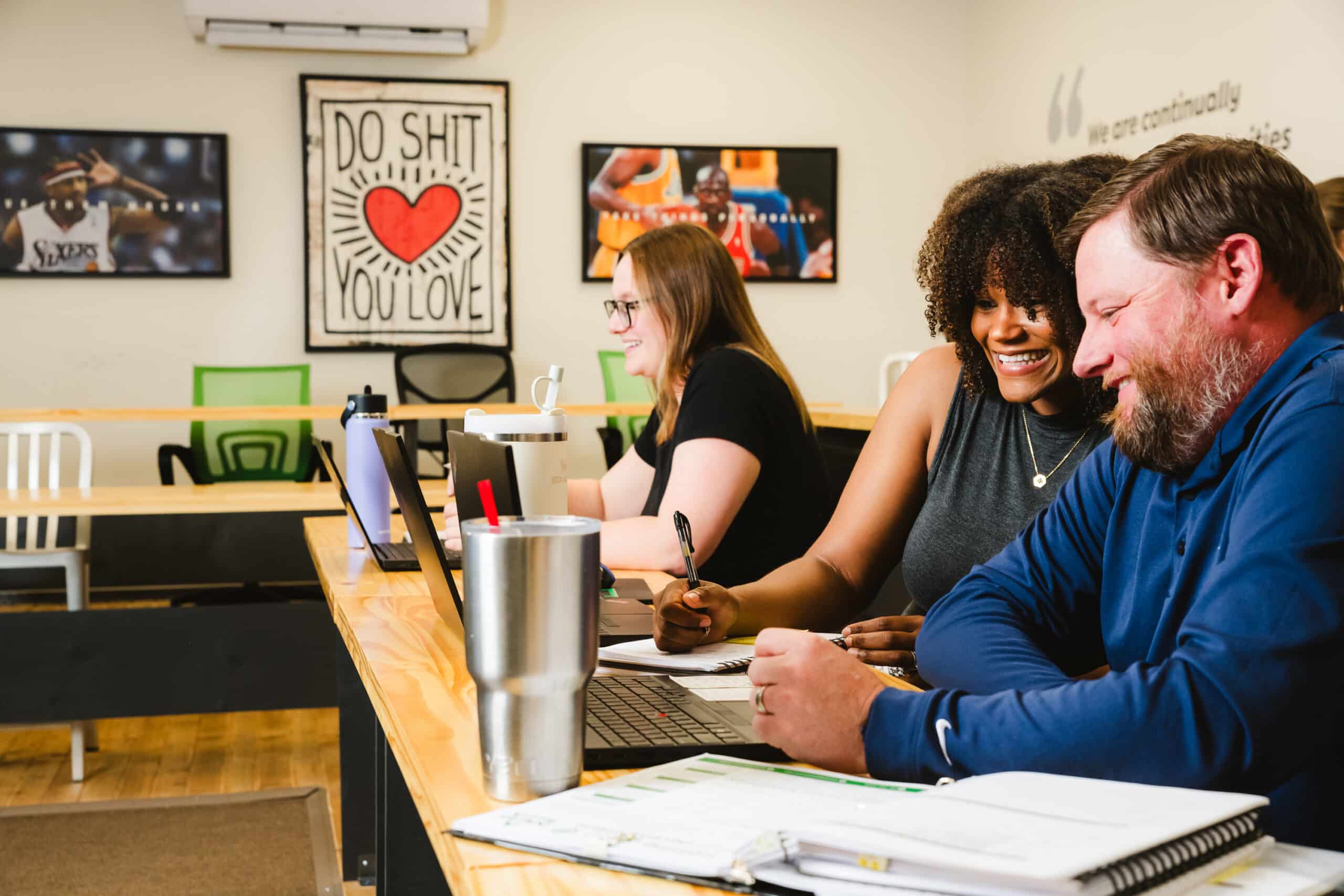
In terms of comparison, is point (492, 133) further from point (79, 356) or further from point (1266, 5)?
point (1266, 5)

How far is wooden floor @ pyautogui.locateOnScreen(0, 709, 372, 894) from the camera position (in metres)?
2.88

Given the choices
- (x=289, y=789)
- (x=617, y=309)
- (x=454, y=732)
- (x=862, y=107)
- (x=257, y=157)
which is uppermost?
(x=862, y=107)

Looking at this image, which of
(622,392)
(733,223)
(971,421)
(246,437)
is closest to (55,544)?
(246,437)

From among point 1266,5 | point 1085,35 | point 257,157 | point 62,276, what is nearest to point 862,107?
point 1085,35

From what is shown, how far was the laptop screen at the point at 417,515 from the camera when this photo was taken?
1098mm

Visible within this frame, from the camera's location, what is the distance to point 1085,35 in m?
5.17

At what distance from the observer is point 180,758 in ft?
10.3

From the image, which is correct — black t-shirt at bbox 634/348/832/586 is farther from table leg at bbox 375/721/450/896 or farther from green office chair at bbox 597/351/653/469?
green office chair at bbox 597/351/653/469

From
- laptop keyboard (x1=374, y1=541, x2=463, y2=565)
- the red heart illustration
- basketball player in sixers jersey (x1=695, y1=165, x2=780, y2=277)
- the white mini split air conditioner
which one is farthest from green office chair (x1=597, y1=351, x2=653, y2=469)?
laptop keyboard (x1=374, y1=541, x2=463, y2=565)

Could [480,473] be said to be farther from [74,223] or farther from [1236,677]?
[74,223]

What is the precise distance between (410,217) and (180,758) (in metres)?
3.19

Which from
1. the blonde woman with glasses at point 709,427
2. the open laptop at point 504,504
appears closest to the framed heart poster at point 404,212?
the blonde woman with glasses at point 709,427

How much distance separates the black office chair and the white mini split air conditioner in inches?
54.5

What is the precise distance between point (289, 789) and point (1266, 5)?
3.90m
